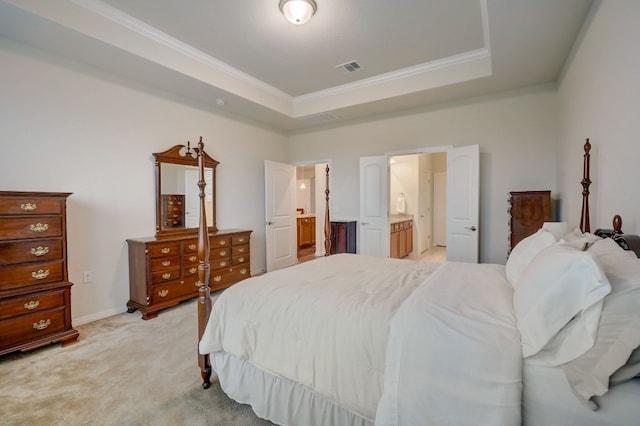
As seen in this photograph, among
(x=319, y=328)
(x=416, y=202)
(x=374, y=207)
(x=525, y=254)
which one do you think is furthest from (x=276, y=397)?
(x=416, y=202)

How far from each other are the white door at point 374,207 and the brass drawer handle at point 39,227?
3951mm

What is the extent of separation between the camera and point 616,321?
924mm

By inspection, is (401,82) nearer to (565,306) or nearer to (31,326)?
(565,306)

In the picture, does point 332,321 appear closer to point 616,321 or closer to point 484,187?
point 616,321

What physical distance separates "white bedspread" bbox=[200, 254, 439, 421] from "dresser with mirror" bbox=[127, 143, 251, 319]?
1.87 meters

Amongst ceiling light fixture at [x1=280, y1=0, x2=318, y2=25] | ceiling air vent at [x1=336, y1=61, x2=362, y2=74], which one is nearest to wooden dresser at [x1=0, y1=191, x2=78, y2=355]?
ceiling light fixture at [x1=280, y1=0, x2=318, y2=25]

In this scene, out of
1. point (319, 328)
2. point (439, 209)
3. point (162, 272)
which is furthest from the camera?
point (439, 209)

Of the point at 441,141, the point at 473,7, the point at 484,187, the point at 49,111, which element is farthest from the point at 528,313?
the point at 49,111

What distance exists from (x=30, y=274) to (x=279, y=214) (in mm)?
3424

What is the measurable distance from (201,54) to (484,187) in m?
4.08

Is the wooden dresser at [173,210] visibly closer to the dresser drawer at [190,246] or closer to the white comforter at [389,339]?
the dresser drawer at [190,246]

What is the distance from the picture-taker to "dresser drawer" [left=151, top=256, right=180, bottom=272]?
326cm

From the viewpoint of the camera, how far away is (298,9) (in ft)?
8.15

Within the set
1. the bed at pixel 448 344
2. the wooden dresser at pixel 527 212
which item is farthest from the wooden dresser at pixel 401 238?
the bed at pixel 448 344
